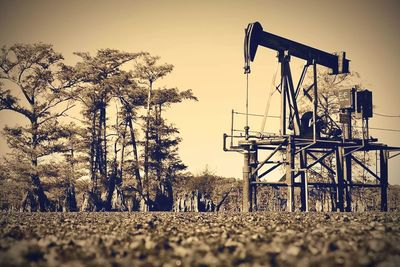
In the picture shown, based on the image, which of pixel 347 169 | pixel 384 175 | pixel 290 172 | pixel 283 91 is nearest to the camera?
pixel 290 172

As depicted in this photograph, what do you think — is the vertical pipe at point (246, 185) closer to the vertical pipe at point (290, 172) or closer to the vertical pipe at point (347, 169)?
the vertical pipe at point (290, 172)

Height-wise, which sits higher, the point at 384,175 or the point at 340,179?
the point at 384,175

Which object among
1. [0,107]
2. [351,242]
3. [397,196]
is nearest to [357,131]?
[397,196]

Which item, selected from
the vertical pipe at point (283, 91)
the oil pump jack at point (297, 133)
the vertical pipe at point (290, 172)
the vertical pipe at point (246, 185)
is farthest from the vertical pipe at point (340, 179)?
the vertical pipe at point (246, 185)

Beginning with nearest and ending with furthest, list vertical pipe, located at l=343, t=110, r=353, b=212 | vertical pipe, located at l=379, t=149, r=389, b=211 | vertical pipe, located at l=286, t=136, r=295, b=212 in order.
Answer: vertical pipe, located at l=286, t=136, r=295, b=212
vertical pipe, located at l=343, t=110, r=353, b=212
vertical pipe, located at l=379, t=149, r=389, b=211

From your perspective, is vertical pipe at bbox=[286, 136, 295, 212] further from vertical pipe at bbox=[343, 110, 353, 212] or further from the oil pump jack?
vertical pipe at bbox=[343, 110, 353, 212]

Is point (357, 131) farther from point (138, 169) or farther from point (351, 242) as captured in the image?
point (351, 242)

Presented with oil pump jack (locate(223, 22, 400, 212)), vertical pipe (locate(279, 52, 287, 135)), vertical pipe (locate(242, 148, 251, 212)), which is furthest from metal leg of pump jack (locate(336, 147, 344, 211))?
vertical pipe (locate(242, 148, 251, 212))

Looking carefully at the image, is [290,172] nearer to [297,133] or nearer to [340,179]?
[297,133]

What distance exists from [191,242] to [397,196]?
121 feet

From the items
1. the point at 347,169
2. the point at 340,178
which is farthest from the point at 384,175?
the point at 340,178

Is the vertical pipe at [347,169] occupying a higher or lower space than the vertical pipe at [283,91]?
lower

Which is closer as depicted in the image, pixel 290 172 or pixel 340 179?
pixel 290 172

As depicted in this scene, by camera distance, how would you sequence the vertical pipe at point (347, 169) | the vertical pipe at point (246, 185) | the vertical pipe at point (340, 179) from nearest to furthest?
the vertical pipe at point (246, 185) < the vertical pipe at point (347, 169) < the vertical pipe at point (340, 179)
